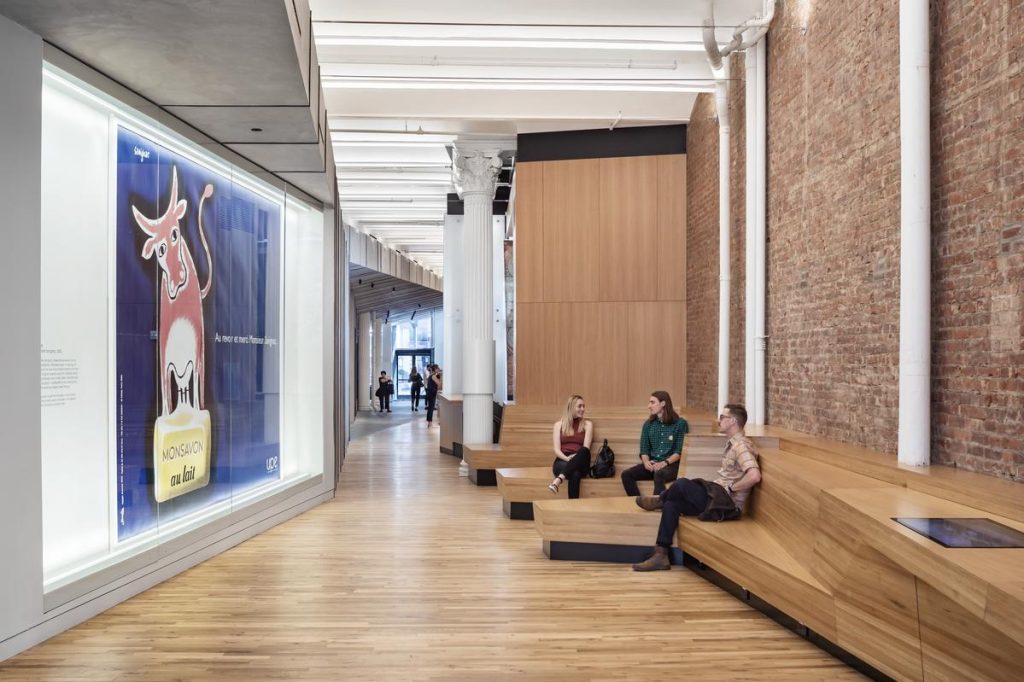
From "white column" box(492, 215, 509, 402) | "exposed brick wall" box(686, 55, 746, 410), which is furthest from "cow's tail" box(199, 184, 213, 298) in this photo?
"white column" box(492, 215, 509, 402)

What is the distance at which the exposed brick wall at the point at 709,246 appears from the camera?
30.5 feet

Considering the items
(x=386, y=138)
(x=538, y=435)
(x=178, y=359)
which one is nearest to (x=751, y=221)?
(x=538, y=435)

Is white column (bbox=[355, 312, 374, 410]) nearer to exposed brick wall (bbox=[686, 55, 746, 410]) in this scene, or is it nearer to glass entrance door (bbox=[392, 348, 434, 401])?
glass entrance door (bbox=[392, 348, 434, 401])

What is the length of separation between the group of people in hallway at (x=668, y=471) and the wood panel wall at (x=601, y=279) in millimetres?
2780

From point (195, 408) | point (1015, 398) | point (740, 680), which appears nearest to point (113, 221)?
point (195, 408)

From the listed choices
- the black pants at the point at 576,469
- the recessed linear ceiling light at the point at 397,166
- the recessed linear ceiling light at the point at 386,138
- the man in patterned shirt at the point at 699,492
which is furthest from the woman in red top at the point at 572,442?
the recessed linear ceiling light at the point at 397,166

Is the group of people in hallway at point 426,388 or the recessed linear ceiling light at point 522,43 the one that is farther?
the group of people in hallway at point 426,388

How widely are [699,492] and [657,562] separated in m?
0.58

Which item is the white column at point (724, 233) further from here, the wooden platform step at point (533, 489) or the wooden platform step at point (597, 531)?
the wooden platform step at point (597, 531)

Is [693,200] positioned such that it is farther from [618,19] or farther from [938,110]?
[938,110]

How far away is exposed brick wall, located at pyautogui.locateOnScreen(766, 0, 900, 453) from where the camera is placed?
6027 millimetres

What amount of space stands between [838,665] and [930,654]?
0.80 m

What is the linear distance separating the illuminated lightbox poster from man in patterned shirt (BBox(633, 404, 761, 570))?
134 inches

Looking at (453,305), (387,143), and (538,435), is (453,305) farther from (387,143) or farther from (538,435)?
(538,435)
